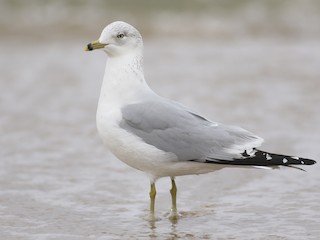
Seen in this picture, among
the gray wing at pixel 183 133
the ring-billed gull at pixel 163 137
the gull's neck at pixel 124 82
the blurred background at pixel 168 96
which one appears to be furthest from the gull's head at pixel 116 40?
the blurred background at pixel 168 96

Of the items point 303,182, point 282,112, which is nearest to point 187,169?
point 303,182

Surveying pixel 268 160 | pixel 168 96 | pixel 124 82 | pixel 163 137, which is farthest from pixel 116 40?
pixel 168 96

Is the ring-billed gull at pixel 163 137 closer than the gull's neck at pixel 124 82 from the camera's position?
Yes

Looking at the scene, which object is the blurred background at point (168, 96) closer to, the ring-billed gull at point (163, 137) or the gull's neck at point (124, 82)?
the ring-billed gull at point (163, 137)

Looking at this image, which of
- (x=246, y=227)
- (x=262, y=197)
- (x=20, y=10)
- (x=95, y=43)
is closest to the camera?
(x=246, y=227)

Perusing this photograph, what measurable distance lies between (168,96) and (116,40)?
472 cm

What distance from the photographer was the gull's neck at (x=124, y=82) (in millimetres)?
5125

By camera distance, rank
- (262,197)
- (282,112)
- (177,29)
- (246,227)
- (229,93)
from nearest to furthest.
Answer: (246,227) → (262,197) → (282,112) → (229,93) → (177,29)

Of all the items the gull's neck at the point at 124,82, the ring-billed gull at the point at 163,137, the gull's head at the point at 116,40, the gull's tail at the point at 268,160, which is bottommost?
the gull's tail at the point at 268,160

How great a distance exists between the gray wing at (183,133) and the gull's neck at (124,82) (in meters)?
0.10

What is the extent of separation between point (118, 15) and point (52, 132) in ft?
38.3

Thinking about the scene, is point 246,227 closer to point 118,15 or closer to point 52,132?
point 52,132

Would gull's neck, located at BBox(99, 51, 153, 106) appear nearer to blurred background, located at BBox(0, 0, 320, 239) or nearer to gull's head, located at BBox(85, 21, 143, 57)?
gull's head, located at BBox(85, 21, 143, 57)

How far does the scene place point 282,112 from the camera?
28.8 feet
